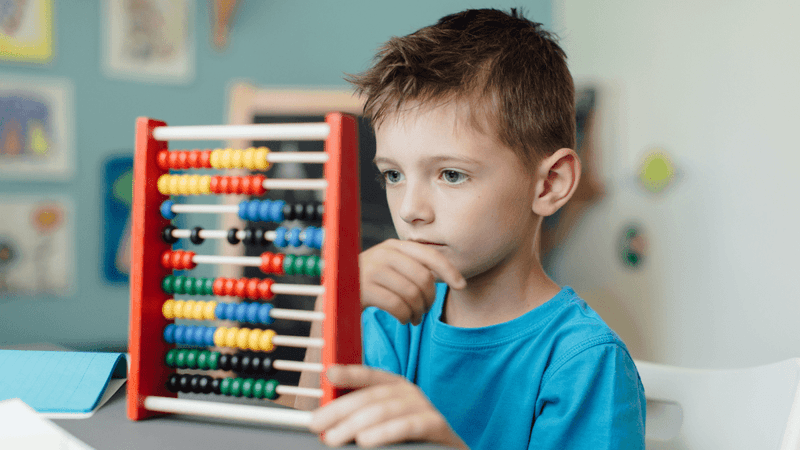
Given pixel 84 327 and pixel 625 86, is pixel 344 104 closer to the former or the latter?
pixel 625 86

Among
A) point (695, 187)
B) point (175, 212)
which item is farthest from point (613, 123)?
point (175, 212)

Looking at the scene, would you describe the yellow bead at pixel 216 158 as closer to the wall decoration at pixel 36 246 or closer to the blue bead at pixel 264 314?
the blue bead at pixel 264 314

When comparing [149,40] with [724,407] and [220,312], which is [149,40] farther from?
[724,407]

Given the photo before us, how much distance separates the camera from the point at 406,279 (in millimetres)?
730

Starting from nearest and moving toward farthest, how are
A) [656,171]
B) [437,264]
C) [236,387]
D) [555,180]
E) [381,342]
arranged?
1. [236,387]
2. [437,264]
3. [555,180]
4. [381,342]
5. [656,171]

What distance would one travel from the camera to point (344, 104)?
2.10m

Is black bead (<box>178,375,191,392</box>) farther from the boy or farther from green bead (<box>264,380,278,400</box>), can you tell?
the boy

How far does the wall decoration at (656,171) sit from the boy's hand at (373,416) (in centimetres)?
163

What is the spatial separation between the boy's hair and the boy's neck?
177 mm

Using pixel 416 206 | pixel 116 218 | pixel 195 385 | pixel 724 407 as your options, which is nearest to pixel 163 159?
pixel 195 385

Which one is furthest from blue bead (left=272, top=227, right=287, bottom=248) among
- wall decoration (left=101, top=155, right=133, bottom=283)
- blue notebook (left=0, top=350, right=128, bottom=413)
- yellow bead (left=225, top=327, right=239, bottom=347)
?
wall decoration (left=101, top=155, right=133, bottom=283)

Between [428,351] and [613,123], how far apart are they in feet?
4.68

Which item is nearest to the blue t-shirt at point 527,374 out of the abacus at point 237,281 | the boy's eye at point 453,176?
the boy's eye at point 453,176

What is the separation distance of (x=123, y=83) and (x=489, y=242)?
70.0 inches
